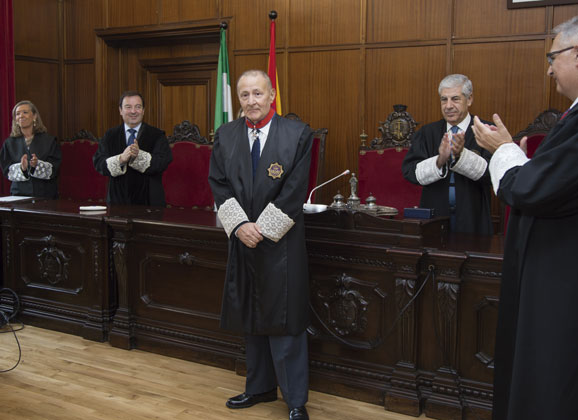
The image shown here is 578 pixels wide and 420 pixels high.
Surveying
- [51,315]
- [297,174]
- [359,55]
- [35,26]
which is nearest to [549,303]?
[297,174]

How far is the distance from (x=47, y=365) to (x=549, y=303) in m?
2.62

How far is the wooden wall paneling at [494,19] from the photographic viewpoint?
4.08 meters

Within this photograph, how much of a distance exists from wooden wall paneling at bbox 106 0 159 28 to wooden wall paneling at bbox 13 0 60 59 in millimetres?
780

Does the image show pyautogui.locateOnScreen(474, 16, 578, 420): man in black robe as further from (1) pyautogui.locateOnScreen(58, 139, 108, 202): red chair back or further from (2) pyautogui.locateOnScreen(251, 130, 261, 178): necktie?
(1) pyautogui.locateOnScreen(58, 139, 108, 202): red chair back

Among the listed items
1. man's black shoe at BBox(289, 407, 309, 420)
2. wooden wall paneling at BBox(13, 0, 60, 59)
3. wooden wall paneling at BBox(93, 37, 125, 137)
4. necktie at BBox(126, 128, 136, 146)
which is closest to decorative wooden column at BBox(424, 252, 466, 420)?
man's black shoe at BBox(289, 407, 309, 420)

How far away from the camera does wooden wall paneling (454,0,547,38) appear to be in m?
4.08

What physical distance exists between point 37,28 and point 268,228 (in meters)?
5.03

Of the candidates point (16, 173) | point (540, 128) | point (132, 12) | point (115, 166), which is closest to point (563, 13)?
point (540, 128)

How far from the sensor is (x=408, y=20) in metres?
4.53

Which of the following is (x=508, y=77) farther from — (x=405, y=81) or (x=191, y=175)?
(x=191, y=175)

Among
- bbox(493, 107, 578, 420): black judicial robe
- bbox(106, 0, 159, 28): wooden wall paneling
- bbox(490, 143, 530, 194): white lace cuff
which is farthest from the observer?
bbox(106, 0, 159, 28): wooden wall paneling

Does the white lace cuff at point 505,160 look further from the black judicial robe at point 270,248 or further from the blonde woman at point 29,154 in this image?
the blonde woman at point 29,154

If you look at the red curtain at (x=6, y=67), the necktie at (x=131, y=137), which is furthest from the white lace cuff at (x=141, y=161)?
the red curtain at (x=6, y=67)

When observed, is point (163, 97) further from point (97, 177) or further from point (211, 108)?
point (97, 177)
